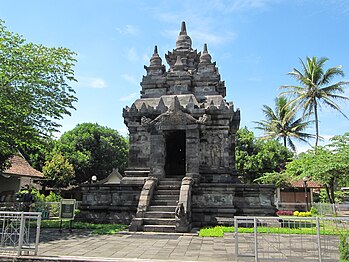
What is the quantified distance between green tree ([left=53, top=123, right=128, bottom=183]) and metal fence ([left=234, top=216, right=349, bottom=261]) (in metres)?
30.9

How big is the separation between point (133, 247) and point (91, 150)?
103ft

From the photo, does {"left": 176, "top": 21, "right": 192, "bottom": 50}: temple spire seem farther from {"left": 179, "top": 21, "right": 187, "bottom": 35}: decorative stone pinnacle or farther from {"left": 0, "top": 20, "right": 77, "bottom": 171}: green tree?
{"left": 0, "top": 20, "right": 77, "bottom": 171}: green tree

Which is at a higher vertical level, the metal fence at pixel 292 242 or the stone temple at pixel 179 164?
the stone temple at pixel 179 164

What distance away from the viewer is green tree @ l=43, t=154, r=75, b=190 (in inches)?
1235

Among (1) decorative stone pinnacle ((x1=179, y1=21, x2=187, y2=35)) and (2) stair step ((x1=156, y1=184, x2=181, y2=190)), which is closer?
(2) stair step ((x1=156, y1=184, x2=181, y2=190))

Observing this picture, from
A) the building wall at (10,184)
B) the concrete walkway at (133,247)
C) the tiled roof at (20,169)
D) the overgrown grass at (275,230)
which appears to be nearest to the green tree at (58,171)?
the building wall at (10,184)

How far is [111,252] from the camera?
7793mm

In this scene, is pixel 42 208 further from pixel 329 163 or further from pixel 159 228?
pixel 329 163

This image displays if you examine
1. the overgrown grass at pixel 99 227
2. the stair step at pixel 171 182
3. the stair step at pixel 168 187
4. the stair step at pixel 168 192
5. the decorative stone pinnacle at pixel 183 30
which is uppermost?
the decorative stone pinnacle at pixel 183 30

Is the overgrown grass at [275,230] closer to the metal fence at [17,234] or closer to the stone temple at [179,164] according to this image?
the stone temple at [179,164]

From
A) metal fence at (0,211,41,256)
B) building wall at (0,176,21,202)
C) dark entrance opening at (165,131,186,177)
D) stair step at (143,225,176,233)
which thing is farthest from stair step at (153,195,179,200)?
building wall at (0,176,21,202)

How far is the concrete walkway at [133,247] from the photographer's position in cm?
718

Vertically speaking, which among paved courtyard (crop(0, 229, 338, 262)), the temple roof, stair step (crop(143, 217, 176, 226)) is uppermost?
the temple roof

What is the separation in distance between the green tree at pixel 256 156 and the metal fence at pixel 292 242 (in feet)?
78.4
